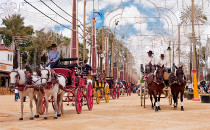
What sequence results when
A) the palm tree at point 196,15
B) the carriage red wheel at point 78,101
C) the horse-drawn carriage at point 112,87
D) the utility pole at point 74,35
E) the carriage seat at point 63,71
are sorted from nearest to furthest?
the carriage seat at point 63,71 → the carriage red wheel at point 78,101 → the utility pole at point 74,35 → the horse-drawn carriage at point 112,87 → the palm tree at point 196,15

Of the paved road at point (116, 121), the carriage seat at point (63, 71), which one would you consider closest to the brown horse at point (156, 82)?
the paved road at point (116, 121)

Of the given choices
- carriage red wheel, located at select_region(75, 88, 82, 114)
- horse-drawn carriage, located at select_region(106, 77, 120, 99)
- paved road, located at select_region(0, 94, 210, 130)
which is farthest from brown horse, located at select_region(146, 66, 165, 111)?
horse-drawn carriage, located at select_region(106, 77, 120, 99)

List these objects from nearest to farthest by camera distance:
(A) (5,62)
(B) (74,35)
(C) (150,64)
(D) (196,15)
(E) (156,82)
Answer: (E) (156,82) → (C) (150,64) → (B) (74,35) → (D) (196,15) → (A) (5,62)

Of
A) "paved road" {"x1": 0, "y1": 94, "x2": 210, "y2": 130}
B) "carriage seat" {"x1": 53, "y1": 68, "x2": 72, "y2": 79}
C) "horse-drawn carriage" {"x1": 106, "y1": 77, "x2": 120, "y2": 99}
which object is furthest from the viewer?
"horse-drawn carriage" {"x1": 106, "y1": 77, "x2": 120, "y2": 99}

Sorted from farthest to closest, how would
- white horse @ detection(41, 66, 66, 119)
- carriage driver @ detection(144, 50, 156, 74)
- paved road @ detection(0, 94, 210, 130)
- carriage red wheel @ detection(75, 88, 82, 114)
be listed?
carriage driver @ detection(144, 50, 156, 74) < carriage red wheel @ detection(75, 88, 82, 114) < white horse @ detection(41, 66, 66, 119) < paved road @ detection(0, 94, 210, 130)

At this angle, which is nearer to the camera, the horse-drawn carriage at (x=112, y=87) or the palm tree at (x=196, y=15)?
the horse-drawn carriage at (x=112, y=87)

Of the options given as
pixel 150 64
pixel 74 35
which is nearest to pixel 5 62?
pixel 74 35

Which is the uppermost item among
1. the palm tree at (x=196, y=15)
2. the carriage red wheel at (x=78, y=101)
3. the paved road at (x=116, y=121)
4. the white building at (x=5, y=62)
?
the palm tree at (x=196, y=15)

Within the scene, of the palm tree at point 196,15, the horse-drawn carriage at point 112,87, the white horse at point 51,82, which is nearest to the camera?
the white horse at point 51,82

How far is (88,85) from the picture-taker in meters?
13.1

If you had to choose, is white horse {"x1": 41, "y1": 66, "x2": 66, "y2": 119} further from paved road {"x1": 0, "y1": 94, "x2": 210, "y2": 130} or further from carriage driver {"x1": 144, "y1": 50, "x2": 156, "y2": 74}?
carriage driver {"x1": 144, "y1": 50, "x2": 156, "y2": 74}

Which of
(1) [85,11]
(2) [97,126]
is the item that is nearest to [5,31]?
(1) [85,11]

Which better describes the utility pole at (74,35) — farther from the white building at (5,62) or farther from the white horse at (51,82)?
the white building at (5,62)

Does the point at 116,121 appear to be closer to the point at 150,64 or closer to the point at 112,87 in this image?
the point at 150,64
